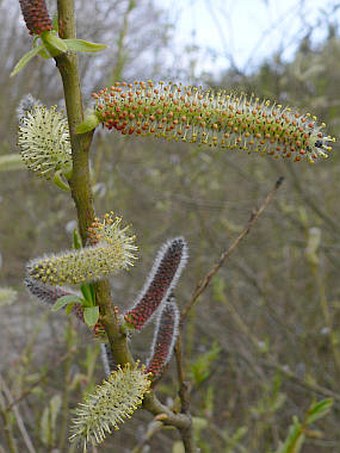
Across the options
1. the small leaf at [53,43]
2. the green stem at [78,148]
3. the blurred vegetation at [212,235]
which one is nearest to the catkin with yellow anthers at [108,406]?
the green stem at [78,148]

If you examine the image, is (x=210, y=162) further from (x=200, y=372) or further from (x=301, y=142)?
(x=301, y=142)

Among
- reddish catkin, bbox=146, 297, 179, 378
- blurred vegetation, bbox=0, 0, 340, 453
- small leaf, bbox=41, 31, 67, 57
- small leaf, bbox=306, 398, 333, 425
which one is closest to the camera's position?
small leaf, bbox=41, 31, 67, 57

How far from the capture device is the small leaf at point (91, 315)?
0.87 metres

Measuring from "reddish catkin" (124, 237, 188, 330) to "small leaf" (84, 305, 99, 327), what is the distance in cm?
12

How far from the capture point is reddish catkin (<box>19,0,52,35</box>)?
851 millimetres

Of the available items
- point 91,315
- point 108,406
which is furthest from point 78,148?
point 108,406

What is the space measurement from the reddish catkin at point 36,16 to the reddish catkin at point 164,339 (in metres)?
0.56

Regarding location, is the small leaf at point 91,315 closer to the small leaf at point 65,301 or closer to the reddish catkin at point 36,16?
the small leaf at point 65,301

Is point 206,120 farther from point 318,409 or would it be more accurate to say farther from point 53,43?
point 318,409

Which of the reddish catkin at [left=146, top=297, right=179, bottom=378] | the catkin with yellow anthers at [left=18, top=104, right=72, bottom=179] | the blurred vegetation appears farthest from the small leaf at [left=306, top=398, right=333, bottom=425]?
the blurred vegetation

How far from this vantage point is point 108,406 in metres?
0.90

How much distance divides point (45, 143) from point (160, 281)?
1.06ft

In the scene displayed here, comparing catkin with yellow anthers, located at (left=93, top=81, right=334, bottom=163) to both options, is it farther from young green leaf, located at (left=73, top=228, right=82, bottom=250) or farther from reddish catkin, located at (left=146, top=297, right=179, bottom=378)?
reddish catkin, located at (left=146, top=297, right=179, bottom=378)

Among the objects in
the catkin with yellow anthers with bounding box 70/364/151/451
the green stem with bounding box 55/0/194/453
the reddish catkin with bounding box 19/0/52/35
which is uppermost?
the reddish catkin with bounding box 19/0/52/35
